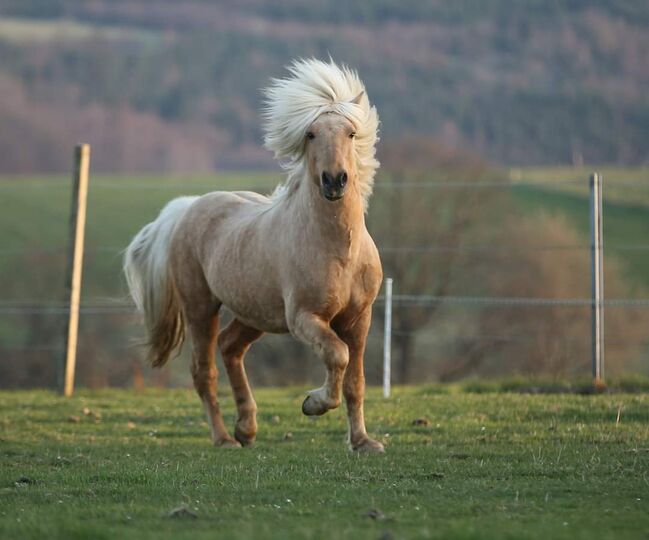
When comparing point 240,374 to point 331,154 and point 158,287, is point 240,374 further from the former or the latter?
point 331,154

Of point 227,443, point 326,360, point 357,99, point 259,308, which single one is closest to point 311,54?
point 227,443

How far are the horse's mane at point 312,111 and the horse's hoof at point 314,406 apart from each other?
1607mm

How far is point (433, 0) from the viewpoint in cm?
7925

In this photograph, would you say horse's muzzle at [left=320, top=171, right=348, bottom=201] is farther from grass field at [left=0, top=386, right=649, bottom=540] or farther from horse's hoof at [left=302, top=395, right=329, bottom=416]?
grass field at [left=0, top=386, right=649, bottom=540]

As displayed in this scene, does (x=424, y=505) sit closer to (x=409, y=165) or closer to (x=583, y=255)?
(x=583, y=255)

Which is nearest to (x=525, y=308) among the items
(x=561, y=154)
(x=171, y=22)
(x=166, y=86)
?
(x=561, y=154)

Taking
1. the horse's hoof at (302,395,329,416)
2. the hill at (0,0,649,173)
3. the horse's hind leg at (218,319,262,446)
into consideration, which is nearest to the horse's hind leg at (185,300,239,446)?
the horse's hind leg at (218,319,262,446)

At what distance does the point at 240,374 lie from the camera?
30.0 feet

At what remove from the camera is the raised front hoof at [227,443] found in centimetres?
885

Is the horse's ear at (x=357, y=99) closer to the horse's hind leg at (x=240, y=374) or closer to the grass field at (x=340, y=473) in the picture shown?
the horse's hind leg at (x=240, y=374)

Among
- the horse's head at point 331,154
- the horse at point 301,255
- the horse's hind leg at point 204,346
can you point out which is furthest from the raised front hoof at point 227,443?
the horse's head at point 331,154

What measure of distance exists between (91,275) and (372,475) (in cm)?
2467

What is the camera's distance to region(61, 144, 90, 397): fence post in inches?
519

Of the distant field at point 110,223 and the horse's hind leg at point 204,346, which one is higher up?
the distant field at point 110,223
